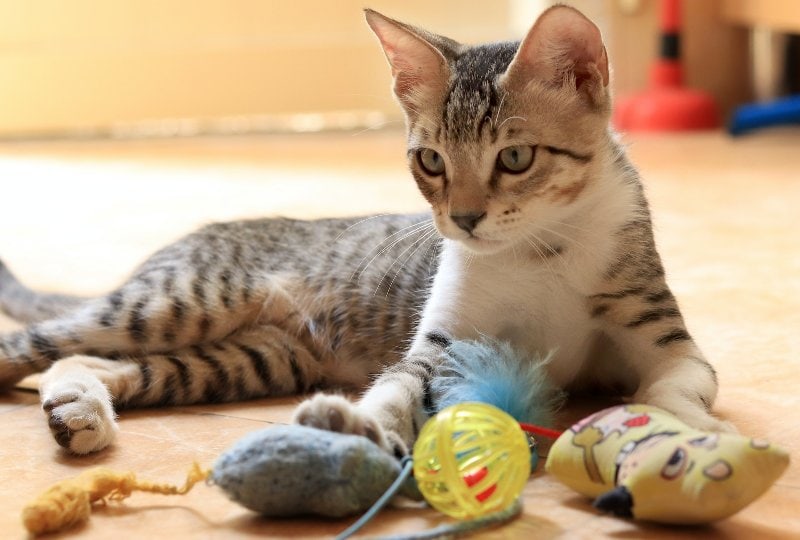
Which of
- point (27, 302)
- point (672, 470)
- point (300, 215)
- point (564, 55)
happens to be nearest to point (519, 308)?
point (564, 55)

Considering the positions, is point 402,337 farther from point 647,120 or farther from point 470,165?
point 647,120

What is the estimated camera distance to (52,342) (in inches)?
103

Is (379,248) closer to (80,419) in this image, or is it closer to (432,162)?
(432,162)

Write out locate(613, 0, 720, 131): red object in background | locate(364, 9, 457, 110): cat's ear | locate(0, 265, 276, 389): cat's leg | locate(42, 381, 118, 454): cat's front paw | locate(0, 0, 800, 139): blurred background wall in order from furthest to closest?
1. locate(0, 0, 800, 139): blurred background wall
2. locate(613, 0, 720, 131): red object in background
3. locate(0, 265, 276, 389): cat's leg
4. locate(364, 9, 457, 110): cat's ear
5. locate(42, 381, 118, 454): cat's front paw

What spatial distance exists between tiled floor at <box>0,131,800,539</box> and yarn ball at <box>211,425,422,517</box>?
4 centimetres

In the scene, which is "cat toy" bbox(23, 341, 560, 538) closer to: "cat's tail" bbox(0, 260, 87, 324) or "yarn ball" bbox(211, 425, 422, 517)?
"yarn ball" bbox(211, 425, 422, 517)

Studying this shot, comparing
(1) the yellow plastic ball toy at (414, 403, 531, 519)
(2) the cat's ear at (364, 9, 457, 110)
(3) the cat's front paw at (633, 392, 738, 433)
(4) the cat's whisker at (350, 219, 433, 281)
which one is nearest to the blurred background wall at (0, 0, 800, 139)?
(4) the cat's whisker at (350, 219, 433, 281)

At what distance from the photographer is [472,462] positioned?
5.68ft

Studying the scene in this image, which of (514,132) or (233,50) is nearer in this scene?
(514,132)

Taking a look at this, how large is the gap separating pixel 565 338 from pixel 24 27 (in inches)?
229

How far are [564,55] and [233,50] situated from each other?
5292 mm

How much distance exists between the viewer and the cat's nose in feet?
7.10

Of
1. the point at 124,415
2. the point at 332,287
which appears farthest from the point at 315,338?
the point at 124,415

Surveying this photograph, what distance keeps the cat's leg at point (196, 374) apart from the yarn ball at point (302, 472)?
1.78ft
